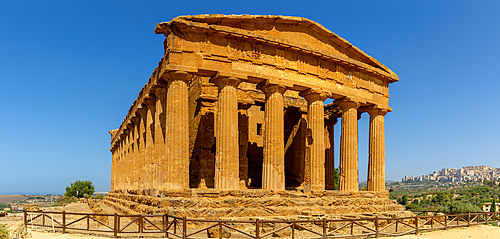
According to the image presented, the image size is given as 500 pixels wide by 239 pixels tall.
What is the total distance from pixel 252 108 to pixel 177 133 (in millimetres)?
12149

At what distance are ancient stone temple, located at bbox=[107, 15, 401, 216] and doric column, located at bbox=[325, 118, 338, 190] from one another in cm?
253

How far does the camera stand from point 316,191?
71.2ft

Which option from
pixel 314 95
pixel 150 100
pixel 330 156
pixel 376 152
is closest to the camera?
pixel 314 95

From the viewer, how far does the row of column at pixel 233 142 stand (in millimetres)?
18938

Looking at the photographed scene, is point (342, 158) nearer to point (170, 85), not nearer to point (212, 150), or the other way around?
point (212, 150)

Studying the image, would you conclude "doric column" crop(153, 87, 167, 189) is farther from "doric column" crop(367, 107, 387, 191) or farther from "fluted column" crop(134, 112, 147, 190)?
"doric column" crop(367, 107, 387, 191)

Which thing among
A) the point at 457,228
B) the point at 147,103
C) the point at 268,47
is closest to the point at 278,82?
the point at 268,47

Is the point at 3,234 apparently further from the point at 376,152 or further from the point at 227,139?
the point at 376,152

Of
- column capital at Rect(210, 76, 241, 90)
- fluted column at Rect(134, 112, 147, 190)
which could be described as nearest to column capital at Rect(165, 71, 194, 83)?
column capital at Rect(210, 76, 241, 90)

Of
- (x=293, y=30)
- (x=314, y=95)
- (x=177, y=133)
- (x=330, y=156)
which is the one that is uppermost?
(x=293, y=30)

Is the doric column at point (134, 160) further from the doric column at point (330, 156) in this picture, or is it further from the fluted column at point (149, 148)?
the doric column at point (330, 156)

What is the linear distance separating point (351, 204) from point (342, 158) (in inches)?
143

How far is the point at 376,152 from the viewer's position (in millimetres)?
26453

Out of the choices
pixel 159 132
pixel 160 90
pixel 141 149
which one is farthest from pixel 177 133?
pixel 141 149
